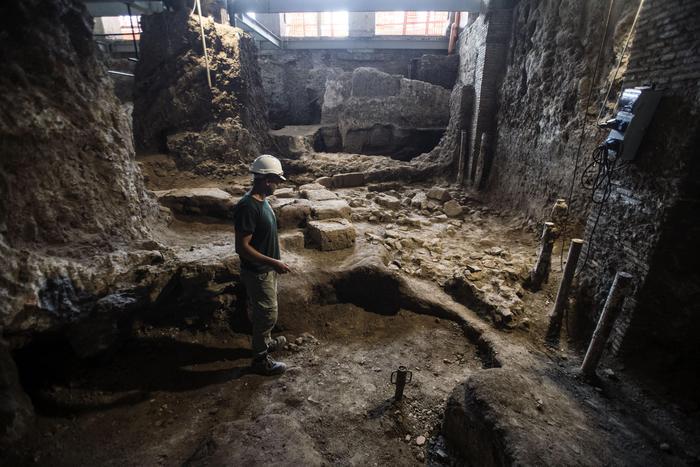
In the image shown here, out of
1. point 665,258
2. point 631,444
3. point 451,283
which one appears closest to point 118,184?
point 451,283

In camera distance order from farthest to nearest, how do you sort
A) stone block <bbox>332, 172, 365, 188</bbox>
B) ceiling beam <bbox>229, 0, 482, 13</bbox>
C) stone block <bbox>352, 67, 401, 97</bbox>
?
stone block <bbox>352, 67, 401, 97</bbox>
stone block <bbox>332, 172, 365, 188</bbox>
ceiling beam <bbox>229, 0, 482, 13</bbox>

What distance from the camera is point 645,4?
3.11 meters

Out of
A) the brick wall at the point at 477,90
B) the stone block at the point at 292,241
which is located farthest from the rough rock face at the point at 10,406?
the brick wall at the point at 477,90

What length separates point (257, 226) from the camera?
2955mm

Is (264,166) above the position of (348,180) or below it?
above

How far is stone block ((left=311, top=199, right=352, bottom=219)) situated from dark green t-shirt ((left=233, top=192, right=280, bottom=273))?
2.08 meters

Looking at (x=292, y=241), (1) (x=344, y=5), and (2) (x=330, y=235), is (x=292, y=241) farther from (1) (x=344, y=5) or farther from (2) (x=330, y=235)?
(1) (x=344, y=5)

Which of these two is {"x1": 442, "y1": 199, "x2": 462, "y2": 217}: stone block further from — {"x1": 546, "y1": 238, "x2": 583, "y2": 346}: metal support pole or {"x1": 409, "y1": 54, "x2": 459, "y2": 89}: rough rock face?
{"x1": 409, "y1": 54, "x2": 459, "y2": 89}: rough rock face

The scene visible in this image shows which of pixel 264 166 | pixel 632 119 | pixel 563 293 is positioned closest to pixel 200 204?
pixel 264 166

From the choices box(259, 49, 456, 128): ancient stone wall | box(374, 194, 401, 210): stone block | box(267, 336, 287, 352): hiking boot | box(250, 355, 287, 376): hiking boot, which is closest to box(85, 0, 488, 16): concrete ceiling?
box(374, 194, 401, 210): stone block

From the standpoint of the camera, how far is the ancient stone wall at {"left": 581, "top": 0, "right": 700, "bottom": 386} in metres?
2.75

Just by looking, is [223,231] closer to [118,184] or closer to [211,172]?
[118,184]

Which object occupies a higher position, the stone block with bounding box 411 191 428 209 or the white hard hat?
the white hard hat

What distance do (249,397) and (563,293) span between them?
3231 mm
